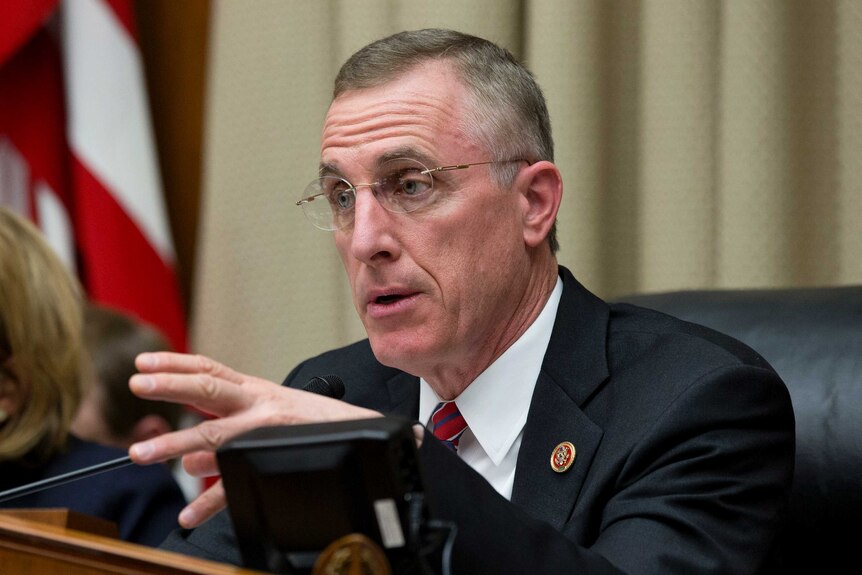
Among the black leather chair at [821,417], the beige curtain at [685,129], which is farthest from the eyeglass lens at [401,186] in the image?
the beige curtain at [685,129]

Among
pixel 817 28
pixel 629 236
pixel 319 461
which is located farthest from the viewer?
pixel 629 236

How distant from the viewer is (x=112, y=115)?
13.0 ft

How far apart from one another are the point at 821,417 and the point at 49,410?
66.6 inches

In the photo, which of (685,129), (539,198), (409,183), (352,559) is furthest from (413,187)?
(685,129)

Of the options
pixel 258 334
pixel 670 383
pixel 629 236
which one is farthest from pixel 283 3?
pixel 670 383

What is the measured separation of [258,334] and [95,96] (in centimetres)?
104

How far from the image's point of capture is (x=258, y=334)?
3672 mm

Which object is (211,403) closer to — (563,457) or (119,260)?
(563,457)

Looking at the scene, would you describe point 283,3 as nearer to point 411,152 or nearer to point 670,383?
point 411,152

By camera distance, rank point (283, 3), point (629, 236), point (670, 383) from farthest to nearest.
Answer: point (283, 3), point (629, 236), point (670, 383)

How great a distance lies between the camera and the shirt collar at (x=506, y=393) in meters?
2.07

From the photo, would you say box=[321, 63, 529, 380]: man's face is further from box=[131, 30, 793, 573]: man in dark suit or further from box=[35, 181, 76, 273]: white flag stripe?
box=[35, 181, 76, 273]: white flag stripe

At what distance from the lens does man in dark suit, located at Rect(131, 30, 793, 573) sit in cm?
176

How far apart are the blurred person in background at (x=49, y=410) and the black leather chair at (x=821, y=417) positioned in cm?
138
